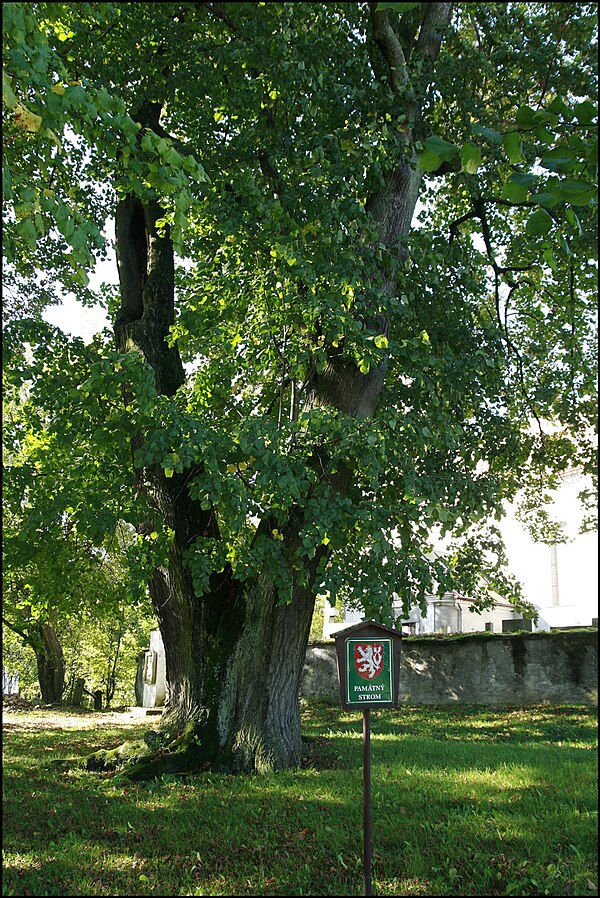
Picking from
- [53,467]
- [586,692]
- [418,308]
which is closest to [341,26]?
[418,308]

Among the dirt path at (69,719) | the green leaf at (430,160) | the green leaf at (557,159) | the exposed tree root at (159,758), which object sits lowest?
the dirt path at (69,719)

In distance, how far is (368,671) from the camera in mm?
5449

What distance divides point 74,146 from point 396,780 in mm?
9519

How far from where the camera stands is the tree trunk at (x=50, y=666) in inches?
895

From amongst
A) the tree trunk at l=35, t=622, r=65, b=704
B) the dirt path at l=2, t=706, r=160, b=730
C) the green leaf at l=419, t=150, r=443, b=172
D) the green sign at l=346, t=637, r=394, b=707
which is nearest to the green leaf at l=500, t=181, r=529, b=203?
the green leaf at l=419, t=150, r=443, b=172

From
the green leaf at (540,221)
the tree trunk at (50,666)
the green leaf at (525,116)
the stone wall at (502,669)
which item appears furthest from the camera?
the tree trunk at (50,666)

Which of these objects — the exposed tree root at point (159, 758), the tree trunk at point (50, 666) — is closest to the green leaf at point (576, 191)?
the exposed tree root at point (159, 758)

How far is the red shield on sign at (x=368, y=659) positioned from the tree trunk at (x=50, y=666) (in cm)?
1907

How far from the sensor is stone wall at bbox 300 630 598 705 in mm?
14570

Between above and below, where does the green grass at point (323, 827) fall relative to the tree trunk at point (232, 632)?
below

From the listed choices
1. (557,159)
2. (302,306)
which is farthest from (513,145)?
(302,306)

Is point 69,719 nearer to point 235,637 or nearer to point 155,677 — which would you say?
point 155,677

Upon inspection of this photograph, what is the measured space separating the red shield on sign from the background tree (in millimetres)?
2192

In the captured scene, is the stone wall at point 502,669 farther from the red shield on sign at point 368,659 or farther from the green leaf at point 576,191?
the green leaf at point 576,191
